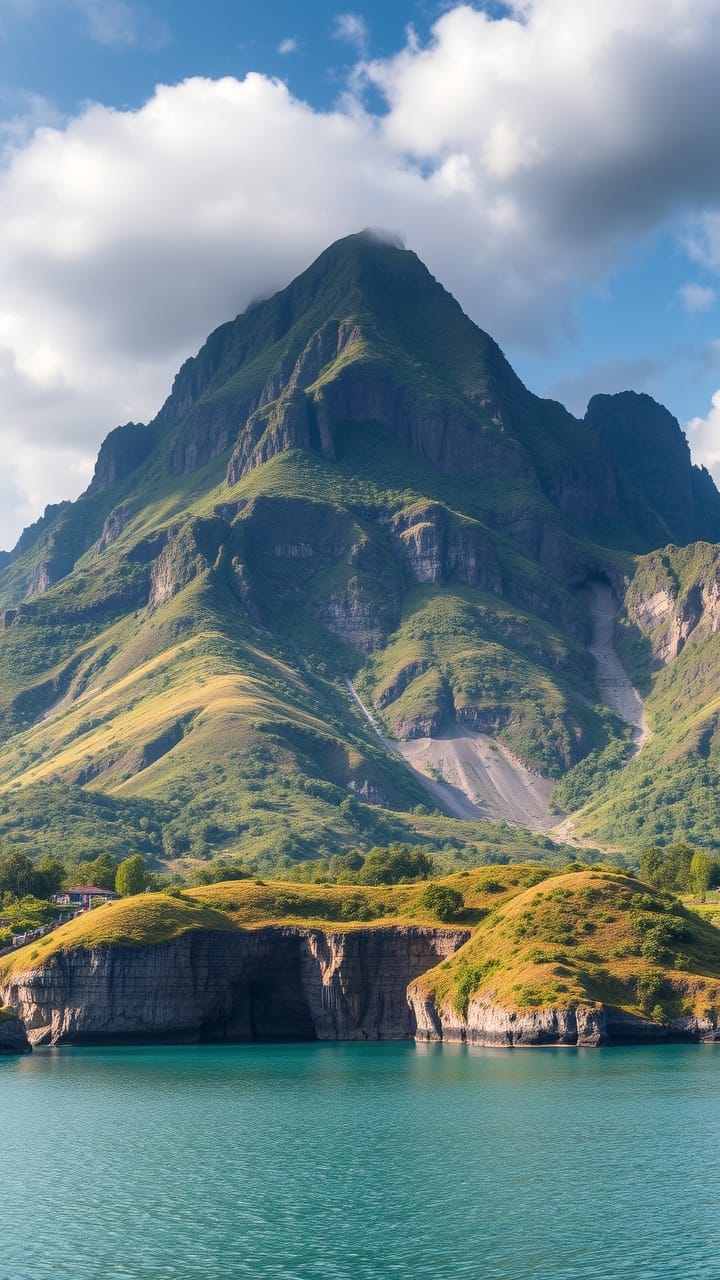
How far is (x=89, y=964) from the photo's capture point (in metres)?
167

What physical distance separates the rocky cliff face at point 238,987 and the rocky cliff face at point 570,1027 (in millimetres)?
19463

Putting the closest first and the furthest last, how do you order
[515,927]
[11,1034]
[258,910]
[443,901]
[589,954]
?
[589,954] → [515,927] → [11,1034] → [443,901] → [258,910]

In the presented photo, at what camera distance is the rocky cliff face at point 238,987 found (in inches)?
6644

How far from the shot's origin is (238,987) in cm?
18075

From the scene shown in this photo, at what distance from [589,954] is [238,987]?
48.0m

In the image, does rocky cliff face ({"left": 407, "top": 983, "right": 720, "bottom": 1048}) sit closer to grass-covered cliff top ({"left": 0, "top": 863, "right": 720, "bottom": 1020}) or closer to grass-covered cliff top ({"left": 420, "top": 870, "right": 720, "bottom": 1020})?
grass-covered cliff top ({"left": 420, "top": 870, "right": 720, "bottom": 1020})

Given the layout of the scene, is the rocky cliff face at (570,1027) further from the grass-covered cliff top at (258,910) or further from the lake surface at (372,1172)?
the grass-covered cliff top at (258,910)

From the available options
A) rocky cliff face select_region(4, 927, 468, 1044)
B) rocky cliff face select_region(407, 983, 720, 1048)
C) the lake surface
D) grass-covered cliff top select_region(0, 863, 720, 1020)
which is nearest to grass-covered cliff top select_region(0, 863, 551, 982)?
grass-covered cliff top select_region(0, 863, 720, 1020)

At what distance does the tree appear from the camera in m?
180

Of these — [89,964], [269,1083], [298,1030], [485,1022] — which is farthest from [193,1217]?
[298,1030]

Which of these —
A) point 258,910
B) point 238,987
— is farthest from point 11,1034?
point 258,910

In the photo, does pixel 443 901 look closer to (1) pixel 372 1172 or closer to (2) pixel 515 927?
(2) pixel 515 927

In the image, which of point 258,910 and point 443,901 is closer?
point 443,901

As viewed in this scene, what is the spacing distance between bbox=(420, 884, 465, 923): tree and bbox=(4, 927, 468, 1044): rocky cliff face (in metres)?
3.90
